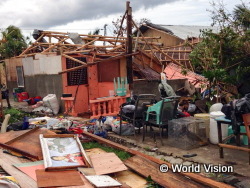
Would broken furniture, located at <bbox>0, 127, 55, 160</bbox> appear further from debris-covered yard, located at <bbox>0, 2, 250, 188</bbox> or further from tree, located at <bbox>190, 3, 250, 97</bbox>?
tree, located at <bbox>190, 3, 250, 97</bbox>

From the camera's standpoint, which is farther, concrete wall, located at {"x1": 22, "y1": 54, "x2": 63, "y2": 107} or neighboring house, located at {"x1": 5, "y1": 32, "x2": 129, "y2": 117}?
concrete wall, located at {"x1": 22, "y1": 54, "x2": 63, "y2": 107}

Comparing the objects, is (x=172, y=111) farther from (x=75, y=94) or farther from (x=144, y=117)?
(x=75, y=94)

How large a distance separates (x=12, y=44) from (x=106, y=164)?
18.8 metres

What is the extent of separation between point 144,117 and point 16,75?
37.4 ft

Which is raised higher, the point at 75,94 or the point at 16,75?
the point at 16,75

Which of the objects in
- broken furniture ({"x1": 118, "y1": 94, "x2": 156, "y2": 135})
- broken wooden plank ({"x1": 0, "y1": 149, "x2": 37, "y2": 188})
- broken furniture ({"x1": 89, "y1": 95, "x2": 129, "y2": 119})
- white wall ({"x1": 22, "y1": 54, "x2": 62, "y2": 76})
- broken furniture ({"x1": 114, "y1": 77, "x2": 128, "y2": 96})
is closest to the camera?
broken wooden plank ({"x1": 0, "y1": 149, "x2": 37, "y2": 188})

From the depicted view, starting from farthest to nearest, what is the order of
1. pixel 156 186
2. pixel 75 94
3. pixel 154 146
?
pixel 75 94, pixel 154 146, pixel 156 186

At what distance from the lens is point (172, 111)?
7391mm

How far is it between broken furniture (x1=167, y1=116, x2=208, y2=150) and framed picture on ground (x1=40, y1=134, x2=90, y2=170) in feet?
7.87

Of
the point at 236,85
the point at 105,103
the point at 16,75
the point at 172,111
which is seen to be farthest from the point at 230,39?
the point at 16,75

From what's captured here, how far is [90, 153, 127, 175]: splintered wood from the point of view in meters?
4.99

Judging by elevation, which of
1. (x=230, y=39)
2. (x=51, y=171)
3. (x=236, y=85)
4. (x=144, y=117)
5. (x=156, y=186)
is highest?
(x=230, y=39)

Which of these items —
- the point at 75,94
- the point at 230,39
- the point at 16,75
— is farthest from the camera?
the point at 16,75

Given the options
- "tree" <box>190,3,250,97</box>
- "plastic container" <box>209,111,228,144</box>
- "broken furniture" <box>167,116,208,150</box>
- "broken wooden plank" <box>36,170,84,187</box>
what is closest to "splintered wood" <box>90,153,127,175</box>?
"broken wooden plank" <box>36,170,84,187</box>
